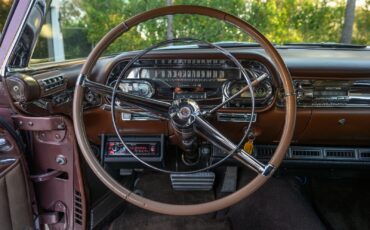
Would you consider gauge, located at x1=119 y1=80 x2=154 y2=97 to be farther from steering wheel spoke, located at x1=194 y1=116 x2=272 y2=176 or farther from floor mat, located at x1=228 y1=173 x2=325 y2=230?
floor mat, located at x1=228 y1=173 x2=325 y2=230

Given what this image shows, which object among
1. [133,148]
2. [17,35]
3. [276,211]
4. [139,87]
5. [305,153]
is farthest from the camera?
[276,211]

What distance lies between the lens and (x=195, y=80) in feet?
6.18

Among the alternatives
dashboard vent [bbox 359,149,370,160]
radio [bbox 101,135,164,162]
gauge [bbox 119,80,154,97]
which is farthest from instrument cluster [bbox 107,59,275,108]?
dashboard vent [bbox 359,149,370,160]

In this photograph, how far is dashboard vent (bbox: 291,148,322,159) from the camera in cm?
214

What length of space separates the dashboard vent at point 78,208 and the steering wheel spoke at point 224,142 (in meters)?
0.76

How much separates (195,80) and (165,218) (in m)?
0.95

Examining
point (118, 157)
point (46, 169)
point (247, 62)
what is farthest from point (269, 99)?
point (46, 169)

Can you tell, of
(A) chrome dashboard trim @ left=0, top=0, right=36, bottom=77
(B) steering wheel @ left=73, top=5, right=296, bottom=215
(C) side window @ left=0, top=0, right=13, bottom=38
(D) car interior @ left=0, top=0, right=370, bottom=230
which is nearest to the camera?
(B) steering wheel @ left=73, top=5, right=296, bottom=215

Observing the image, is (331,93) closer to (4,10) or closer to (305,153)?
(305,153)

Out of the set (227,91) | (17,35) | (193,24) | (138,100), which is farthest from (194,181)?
(193,24)

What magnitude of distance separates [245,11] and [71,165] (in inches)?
126

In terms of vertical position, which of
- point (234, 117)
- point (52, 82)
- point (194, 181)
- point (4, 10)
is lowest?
point (194, 181)

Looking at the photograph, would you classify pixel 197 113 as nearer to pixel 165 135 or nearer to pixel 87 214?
pixel 165 135

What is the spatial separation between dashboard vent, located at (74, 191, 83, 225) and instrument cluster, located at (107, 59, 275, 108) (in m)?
0.57
